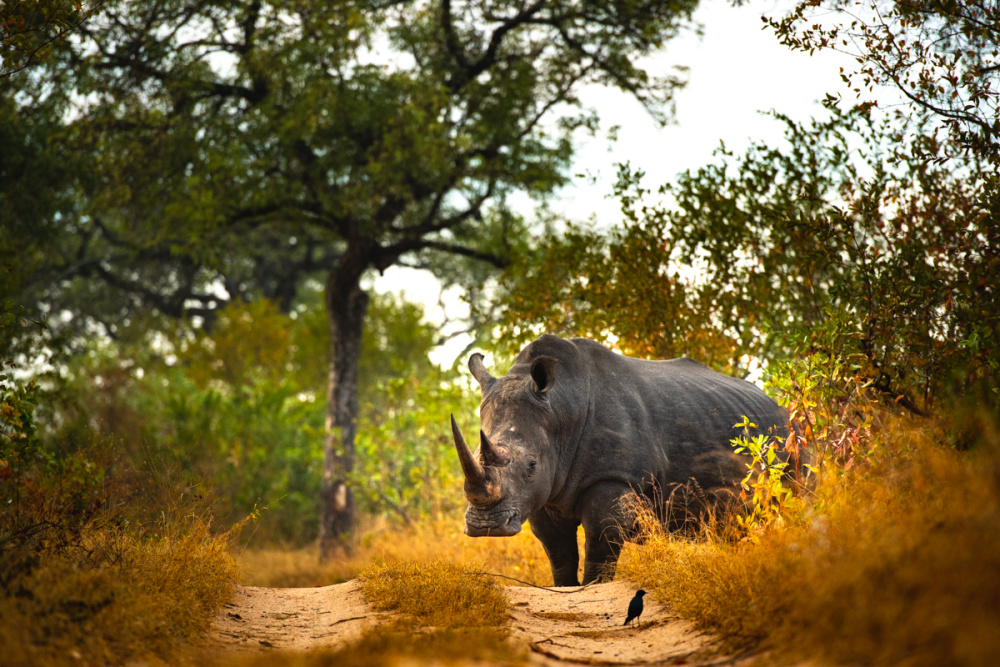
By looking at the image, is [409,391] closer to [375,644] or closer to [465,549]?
[465,549]

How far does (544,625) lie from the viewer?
205 inches

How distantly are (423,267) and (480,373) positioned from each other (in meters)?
14.1

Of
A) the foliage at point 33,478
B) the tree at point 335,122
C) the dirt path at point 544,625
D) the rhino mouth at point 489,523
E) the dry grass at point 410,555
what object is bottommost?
the dry grass at point 410,555

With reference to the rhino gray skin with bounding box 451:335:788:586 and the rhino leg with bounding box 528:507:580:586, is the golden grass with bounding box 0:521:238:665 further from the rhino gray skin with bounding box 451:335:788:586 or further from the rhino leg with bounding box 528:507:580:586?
the rhino leg with bounding box 528:507:580:586

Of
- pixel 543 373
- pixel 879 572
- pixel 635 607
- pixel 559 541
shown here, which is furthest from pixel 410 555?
pixel 879 572

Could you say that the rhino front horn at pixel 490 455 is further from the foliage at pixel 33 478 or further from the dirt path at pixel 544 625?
the foliage at pixel 33 478

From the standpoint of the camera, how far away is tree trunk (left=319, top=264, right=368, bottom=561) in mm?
14203

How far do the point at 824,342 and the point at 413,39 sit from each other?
10.3 m

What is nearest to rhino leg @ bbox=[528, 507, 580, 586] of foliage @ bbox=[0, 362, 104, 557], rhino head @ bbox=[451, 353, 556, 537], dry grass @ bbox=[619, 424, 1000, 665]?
rhino head @ bbox=[451, 353, 556, 537]

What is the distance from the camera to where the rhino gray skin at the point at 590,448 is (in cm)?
611

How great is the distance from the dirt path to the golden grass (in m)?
0.27

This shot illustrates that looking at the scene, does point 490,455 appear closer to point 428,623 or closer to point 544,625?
point 544,625

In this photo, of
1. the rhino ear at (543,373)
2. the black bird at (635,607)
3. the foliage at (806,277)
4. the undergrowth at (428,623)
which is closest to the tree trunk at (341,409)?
the foliage at (806,277)

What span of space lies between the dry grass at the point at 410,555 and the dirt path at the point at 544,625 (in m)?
0.84
